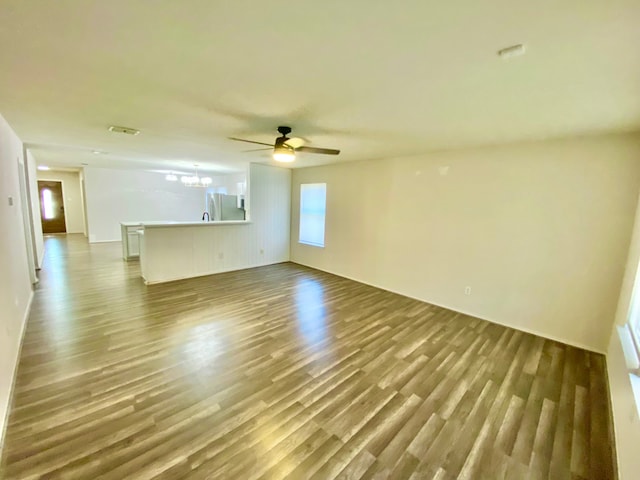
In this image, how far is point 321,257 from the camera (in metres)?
6.24

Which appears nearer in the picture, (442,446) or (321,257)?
(442,446)

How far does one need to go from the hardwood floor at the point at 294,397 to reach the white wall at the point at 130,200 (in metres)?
5.70

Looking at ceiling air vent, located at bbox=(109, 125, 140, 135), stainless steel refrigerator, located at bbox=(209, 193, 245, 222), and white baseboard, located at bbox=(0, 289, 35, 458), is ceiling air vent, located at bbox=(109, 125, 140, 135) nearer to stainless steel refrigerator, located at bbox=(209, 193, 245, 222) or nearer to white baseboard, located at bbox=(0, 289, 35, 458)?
white baseboard, located at bbox=(0, 289, 35, 458)

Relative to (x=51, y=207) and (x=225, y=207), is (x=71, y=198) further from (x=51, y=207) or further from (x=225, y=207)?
(x=225, y=207)

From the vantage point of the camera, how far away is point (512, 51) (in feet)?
4.64

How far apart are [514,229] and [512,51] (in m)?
2.69

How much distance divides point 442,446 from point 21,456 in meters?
2.61

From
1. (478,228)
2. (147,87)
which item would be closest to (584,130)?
(478,228)

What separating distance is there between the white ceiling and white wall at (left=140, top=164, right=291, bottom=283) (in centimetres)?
247

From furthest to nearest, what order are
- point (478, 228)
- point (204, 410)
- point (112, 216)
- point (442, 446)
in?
point (112, 216)
point (478, 228)
point (204, 410)
point (442, 446)

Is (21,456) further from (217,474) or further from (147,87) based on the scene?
(147,87)

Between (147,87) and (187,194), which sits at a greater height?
(147,87)

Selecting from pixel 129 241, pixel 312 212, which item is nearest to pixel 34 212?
pixel 129 241

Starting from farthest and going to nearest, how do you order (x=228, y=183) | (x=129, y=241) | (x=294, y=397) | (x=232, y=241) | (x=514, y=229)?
(x=228, y=183), (x=129, y=241), (x=232, y=241), (x=514, y=229), (x=294, y=397)
